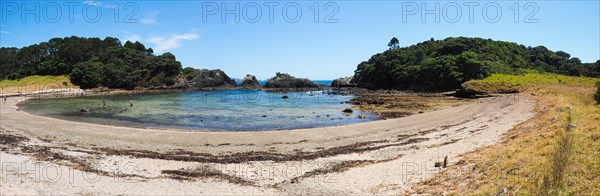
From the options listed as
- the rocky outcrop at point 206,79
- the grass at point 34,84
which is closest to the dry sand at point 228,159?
the grass at point 34,84

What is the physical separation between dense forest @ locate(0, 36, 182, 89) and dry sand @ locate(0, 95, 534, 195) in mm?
83167

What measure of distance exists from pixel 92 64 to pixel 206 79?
37.6 metres

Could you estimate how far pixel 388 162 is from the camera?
17625 millimetres

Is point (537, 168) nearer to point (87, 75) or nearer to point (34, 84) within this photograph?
point (34, 84)

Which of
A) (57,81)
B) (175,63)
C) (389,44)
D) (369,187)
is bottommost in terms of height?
(369,187)

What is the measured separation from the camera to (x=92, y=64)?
10256 cm

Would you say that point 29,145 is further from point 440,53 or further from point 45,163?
point 440,53

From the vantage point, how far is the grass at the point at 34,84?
83875 mm

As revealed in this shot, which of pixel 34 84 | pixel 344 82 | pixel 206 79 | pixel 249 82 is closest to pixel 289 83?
pixel 249 82

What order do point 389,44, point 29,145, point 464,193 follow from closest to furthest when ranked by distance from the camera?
point 464,193, point 29,145, point 389,44

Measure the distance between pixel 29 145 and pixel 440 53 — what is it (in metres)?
101

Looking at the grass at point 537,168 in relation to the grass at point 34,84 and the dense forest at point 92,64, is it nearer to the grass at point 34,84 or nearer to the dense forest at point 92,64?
the grass at point 34,84

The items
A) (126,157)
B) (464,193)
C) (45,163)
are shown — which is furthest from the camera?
(126,157)

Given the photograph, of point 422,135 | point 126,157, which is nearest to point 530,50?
point 422,135
